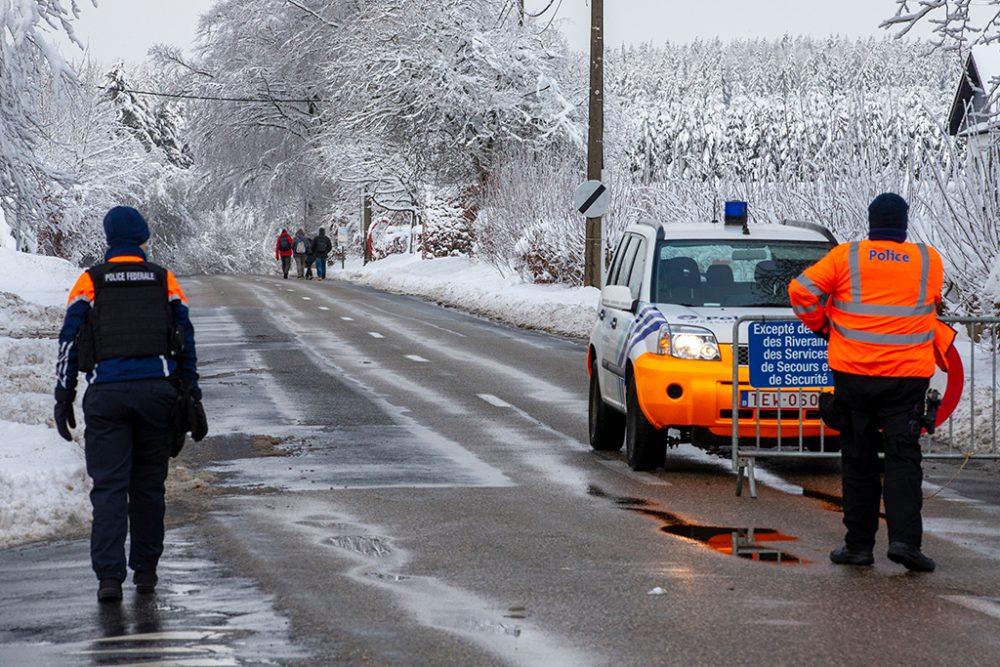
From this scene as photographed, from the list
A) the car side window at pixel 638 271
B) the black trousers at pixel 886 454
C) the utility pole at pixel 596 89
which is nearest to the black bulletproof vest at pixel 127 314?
the black trousers at pixel 886 454

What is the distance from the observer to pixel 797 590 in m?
7.14

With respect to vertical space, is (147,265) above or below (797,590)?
above

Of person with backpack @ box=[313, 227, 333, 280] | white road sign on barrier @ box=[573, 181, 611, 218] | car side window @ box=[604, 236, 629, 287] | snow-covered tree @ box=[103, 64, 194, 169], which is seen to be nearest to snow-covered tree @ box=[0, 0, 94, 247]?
white road sign on barrier @ box=[573, 181, 611, 218]

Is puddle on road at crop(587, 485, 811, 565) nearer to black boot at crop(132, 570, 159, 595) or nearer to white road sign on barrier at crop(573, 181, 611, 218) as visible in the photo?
black boot at crop(132, 570, 159, 595)

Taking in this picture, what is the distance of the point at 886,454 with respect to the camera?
793cm

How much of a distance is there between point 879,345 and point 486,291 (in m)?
31.8

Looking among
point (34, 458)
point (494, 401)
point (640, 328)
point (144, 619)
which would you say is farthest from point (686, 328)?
point (494, 401)

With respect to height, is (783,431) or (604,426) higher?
(783,431)

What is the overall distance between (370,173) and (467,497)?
46509mm

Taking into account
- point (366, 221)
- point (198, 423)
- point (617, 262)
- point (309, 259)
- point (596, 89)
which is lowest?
point (309, 259)

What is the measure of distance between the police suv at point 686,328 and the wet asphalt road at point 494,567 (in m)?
0.35

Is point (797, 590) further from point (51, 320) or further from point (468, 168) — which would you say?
point (468, 168)

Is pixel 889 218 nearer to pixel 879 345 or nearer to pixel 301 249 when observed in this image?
pixel 879 345

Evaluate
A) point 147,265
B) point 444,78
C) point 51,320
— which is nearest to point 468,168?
point 444,78
